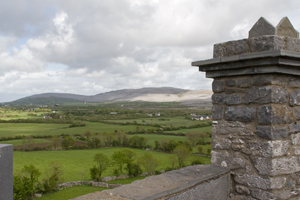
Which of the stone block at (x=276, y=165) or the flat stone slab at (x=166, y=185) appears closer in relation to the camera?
the flat stone slab at (x=166, y=185)

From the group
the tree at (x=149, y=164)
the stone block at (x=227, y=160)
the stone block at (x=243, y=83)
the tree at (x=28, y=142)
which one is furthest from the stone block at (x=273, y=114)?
the tree at (x=28, y=142)

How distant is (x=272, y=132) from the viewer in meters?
2.96

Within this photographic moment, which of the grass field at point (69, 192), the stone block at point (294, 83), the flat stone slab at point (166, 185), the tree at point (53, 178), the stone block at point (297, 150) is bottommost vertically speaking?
the grass field at point (69, 192)

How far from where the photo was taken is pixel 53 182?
2769cm

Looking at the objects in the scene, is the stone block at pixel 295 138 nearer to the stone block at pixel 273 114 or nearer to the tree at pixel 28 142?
the stone block at pixel 273 114

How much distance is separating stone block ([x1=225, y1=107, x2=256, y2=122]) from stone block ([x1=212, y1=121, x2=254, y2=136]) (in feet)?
0.22

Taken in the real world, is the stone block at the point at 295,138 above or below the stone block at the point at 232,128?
below

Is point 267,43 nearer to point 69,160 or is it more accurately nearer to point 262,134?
point 262,134

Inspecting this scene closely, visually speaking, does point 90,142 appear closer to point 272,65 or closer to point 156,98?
point 272,65

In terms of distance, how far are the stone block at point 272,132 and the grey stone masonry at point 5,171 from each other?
2774mm

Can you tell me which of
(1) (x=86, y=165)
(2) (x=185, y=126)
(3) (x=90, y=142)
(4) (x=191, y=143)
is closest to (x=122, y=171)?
(1) (x=86, y=165)

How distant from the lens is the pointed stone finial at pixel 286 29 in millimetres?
3160

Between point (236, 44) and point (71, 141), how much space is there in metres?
38.5

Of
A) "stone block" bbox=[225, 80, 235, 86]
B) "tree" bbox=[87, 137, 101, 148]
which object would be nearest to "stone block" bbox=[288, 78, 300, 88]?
"stone block" bbox=[225, 80, 235, 86]
